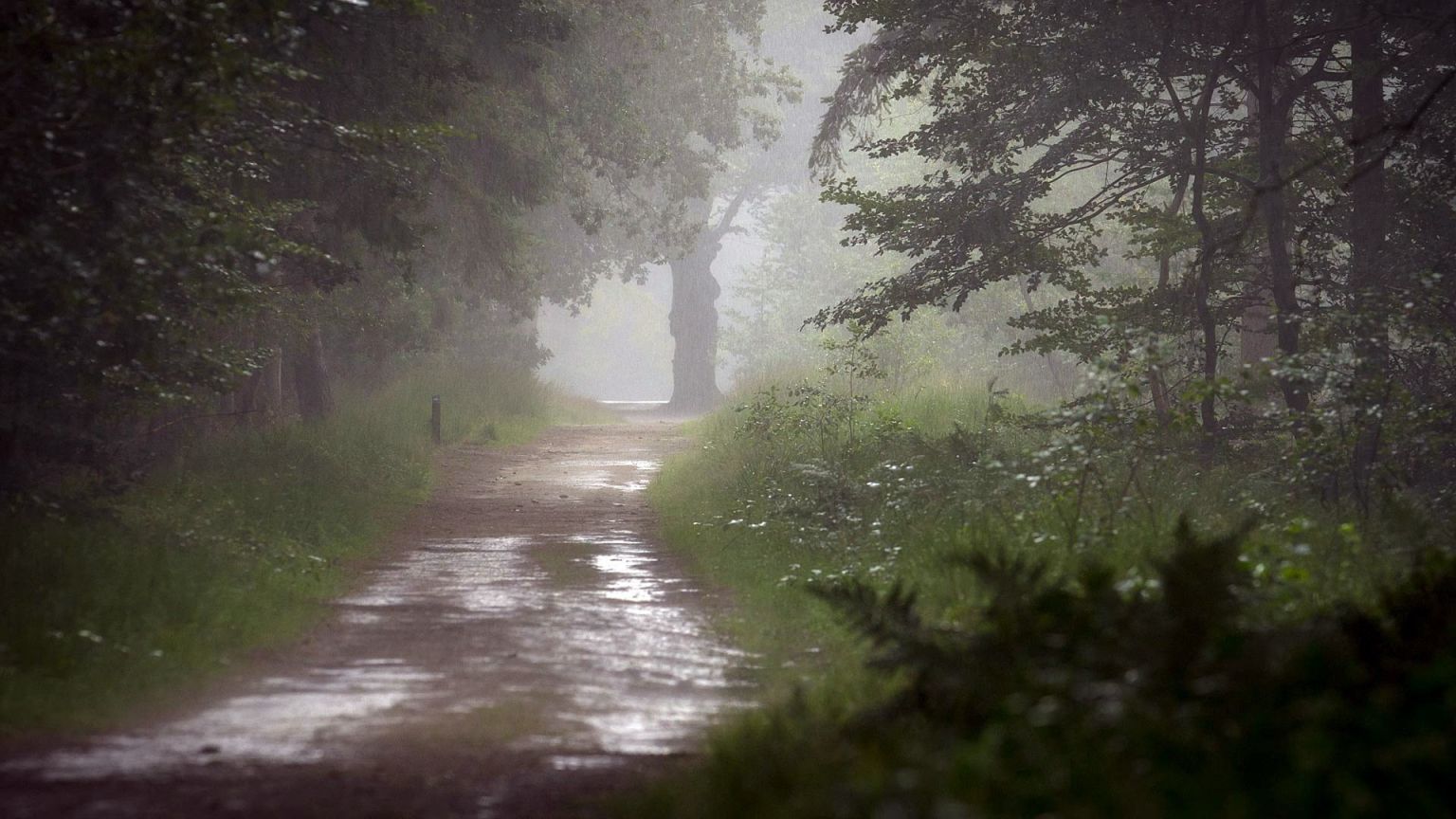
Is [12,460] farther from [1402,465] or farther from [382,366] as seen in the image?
[382,366]

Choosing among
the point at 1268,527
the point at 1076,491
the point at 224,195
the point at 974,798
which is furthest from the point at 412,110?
the point at 974,798

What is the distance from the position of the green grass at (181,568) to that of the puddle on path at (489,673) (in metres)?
0.56

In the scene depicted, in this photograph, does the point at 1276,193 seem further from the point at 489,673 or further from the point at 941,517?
the point at 489,673

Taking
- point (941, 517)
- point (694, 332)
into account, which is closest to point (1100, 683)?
point (941, 517)

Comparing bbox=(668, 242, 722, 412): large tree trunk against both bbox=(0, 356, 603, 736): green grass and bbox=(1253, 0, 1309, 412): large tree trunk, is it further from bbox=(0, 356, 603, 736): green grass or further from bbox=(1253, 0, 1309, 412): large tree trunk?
bbox=(1253, 0, 1309, 412): large tree trunk

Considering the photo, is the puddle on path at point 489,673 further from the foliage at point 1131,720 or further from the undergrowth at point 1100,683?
the foliage at point 1131,720

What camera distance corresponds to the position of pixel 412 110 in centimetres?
1314

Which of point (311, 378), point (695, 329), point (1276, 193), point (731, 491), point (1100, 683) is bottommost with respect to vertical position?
point (731, 491)

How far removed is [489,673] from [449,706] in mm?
876

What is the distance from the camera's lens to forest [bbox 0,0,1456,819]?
407cm

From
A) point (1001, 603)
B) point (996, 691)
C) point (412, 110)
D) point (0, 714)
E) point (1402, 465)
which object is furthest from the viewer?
point (412, 110)

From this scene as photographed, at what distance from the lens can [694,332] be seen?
151ft

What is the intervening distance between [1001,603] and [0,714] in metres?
4.73

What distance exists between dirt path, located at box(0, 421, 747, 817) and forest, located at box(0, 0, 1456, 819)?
1.7 inches
